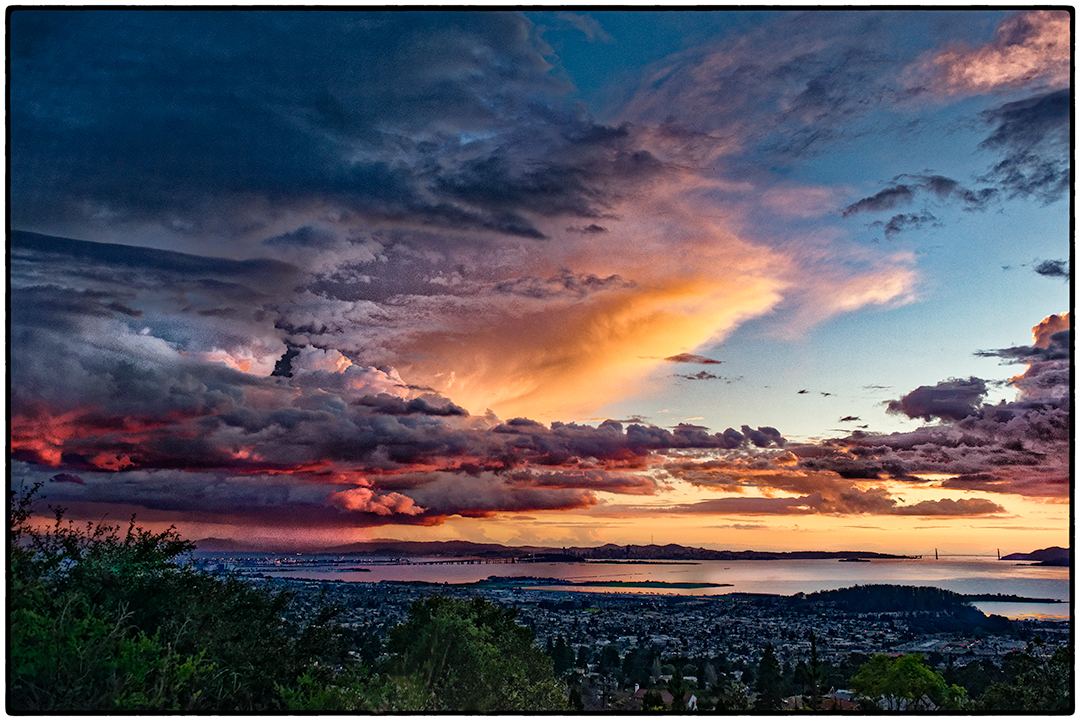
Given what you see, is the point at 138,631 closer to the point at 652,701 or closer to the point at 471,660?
the point at 471,660

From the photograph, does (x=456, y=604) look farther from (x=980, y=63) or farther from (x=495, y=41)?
(x=980, y=63)

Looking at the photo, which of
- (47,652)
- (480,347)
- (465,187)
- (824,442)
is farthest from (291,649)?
(824,442)

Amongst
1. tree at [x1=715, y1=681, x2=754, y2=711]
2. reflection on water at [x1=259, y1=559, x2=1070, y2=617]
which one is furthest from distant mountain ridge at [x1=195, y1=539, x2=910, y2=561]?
tree at [x1=715, y1=681, x2=754, y2=711]

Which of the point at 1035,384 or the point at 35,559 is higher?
the point at 1035,384

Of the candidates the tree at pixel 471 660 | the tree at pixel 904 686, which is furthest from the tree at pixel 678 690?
the tree at pixel 904 686

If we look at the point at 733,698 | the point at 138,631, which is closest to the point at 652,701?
the point at 733,698

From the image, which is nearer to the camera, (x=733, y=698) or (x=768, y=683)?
(x=733, y=698)
